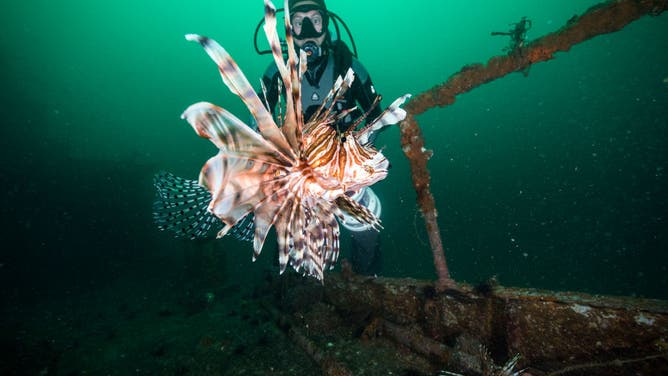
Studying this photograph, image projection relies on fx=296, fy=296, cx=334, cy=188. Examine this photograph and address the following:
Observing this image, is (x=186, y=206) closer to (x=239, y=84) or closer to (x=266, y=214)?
(x=266, y=214)

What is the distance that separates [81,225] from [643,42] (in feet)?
403

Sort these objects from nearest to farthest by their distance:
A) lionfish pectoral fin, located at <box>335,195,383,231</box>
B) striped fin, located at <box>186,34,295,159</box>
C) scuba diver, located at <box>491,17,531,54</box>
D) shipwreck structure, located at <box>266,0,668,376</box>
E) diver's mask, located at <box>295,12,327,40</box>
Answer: striped fin, located at <box>186,34,295,159</box>, lionfish pectoral fin, located at <box>335,195,383,231</box>, shipwreck structure, located at <box>266,0,668,376</box>, scuba diver, located at <box>491,17,531,54</box>, diver's mask, located at <box>295,12,327,40</box>

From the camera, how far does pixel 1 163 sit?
13.0 m

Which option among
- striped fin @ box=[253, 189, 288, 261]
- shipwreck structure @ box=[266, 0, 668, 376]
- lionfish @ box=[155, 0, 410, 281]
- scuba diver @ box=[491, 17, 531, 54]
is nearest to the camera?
lionfish @ box=[155, 0, 410, 281]

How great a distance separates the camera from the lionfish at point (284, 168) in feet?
4.97

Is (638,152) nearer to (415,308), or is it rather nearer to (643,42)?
(415,308)

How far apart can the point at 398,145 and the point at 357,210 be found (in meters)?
59.2

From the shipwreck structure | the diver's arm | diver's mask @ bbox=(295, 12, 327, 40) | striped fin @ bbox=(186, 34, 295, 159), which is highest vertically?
diver's mask @ bbox=(295, 12, 327, 40)

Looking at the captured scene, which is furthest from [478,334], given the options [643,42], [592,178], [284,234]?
[643,42]

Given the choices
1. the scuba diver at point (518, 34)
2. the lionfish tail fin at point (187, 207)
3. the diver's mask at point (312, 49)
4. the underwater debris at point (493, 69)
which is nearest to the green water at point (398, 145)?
the underwater debris at point (493, 69)

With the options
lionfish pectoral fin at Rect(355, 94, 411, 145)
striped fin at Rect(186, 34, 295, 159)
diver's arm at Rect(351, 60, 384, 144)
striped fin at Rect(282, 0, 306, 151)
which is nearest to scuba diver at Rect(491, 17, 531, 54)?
lionfish pectoral fin at Rect(355, 94, 411, 145)

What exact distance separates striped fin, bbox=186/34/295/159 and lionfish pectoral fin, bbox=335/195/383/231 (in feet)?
2.44

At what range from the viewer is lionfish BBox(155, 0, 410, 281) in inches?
59.6

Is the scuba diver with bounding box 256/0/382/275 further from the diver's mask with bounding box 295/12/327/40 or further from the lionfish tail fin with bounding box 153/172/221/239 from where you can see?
the lionfish tail fin with bounding box 153/172/221/239
